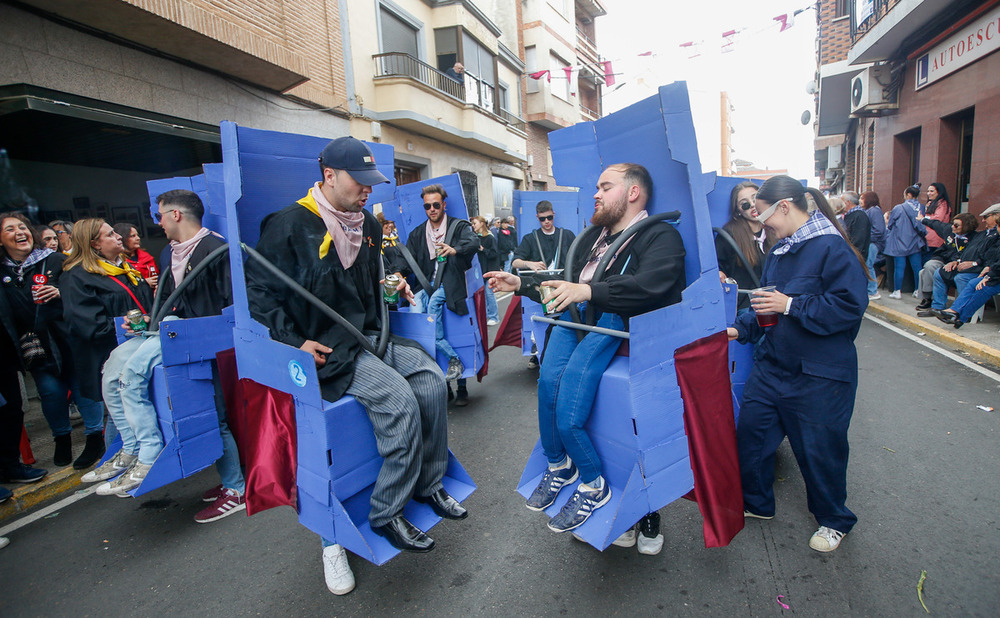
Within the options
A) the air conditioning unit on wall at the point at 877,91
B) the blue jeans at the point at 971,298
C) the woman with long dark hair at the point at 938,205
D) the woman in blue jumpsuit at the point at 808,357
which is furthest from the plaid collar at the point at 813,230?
the air conditioning unit on wall at the point at 877,91

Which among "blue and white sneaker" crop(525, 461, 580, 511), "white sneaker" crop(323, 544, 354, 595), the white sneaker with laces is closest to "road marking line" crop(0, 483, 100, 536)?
"white sneaker" crop(323, 544, 354, 595)

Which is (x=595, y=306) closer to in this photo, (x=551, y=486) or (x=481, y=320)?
(x=551, y=486)

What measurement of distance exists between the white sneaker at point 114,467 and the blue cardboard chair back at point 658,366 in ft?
8.36

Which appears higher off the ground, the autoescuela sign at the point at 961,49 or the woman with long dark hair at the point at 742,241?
the autoescuela sign at the point at 961,49

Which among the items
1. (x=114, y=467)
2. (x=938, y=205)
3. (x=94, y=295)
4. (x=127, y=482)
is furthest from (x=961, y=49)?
(x=114, y=467)

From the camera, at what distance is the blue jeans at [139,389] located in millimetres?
3021

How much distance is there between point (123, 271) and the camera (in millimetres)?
3766

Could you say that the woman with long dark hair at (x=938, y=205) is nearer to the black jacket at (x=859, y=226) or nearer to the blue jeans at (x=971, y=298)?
the black jacket at (x=859, y=226)

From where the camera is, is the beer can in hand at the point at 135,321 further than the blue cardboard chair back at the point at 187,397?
Yes

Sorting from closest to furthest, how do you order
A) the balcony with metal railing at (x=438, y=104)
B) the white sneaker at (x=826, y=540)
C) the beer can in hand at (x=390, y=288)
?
1. the white sneaker at (x=826, y=540)
2. the beer can in hand at (x=390, y=288)
3. the balcony with metal railing at (x=438, y=104)

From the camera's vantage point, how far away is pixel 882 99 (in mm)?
12305

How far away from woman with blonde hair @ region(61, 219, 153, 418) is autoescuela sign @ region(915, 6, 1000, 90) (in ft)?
39.9

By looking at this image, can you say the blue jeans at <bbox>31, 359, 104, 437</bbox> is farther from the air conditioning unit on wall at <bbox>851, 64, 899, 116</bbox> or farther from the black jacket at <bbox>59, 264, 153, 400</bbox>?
the air conditioning unit on wall at <bbox>851, 64, 899, 116</bbox>

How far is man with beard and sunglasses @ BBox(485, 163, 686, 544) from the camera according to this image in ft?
7.23
